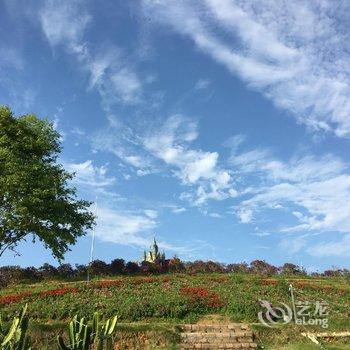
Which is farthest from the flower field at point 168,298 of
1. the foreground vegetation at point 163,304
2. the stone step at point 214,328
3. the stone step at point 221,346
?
the stone step at point 221,346

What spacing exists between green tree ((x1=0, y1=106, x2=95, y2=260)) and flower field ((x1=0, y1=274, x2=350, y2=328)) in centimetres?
366

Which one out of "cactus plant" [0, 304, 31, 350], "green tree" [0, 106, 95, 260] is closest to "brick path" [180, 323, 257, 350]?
"cactus plant" [0, 304, 31, 350]

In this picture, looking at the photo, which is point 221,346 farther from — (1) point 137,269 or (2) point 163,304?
(1) point 137,269

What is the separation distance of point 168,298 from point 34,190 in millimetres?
12782

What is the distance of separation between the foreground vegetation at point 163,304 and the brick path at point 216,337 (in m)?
0.53

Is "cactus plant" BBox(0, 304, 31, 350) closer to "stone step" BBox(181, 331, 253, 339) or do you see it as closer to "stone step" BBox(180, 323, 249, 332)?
"stone step" BBox(181, 331, 253, 339)

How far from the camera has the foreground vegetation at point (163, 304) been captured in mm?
21156

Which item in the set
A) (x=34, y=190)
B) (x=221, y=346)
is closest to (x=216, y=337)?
(x=221, y=346)

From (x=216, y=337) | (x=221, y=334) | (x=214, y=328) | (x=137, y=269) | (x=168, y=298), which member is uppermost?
(x=137, y=269)

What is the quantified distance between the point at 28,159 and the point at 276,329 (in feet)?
71.8

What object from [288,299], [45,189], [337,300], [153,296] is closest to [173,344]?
[153,296]

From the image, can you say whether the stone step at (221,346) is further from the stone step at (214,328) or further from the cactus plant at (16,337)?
the cactus plant at (16,337)

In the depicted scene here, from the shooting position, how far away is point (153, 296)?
27766 millimetres

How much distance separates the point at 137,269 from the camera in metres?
39.7
